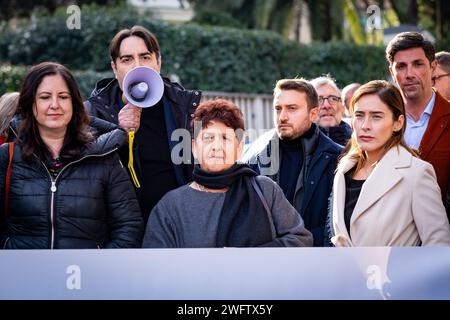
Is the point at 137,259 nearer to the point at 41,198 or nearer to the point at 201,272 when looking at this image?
the point at 201,272

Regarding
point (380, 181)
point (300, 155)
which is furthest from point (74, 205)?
point (300, 155)

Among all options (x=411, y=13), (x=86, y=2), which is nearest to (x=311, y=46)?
(x=411, y=13)

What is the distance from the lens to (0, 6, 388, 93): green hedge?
17453mm

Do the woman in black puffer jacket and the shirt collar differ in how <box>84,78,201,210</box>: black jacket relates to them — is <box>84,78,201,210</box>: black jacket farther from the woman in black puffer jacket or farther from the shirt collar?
the shirt collar

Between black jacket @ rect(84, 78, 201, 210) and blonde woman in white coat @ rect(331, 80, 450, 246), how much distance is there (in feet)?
3.27

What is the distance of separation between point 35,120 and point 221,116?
3.16 feet

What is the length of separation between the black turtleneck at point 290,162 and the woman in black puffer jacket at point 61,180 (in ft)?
4.17

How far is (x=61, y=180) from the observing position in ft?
15.7

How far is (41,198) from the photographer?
474 centimetres

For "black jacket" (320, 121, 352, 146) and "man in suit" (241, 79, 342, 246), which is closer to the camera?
"man in suit" (241, 79, 342, 246)

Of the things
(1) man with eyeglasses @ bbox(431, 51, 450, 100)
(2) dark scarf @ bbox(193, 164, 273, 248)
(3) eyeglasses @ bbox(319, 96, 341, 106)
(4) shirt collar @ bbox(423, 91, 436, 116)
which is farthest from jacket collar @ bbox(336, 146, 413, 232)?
(3) eyeglasses @ bbox(319, 96, 341, 106)

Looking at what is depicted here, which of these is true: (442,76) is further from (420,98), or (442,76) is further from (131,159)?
(131,159)
